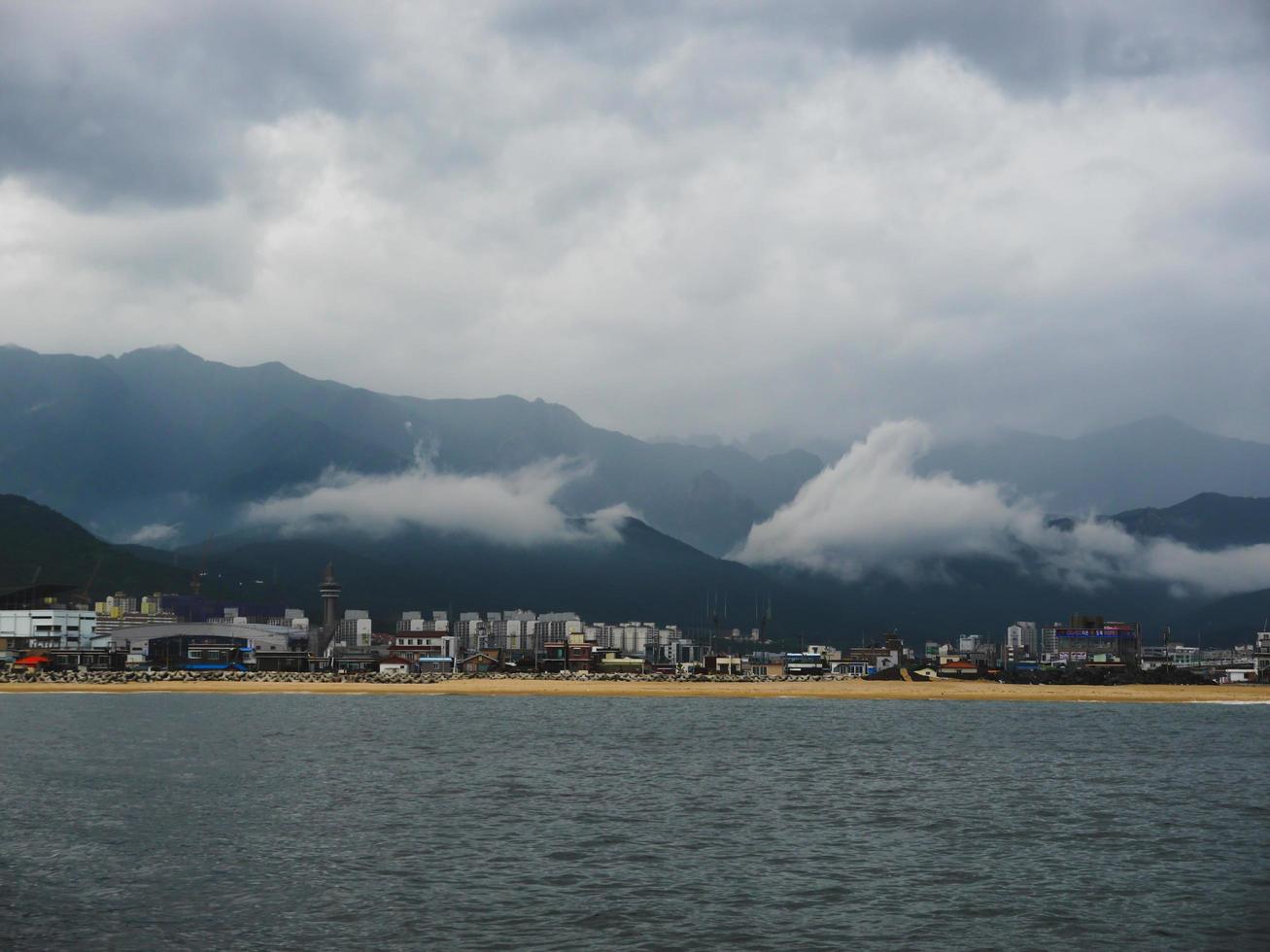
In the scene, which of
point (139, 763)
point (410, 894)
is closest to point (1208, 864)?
point (410, 894)

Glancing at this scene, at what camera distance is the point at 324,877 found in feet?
132

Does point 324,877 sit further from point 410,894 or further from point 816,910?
point 816,910

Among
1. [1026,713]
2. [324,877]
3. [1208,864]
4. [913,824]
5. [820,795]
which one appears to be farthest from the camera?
[1026,713]

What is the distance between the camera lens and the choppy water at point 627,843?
111 feet

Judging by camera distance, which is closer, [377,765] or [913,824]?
[913,824]

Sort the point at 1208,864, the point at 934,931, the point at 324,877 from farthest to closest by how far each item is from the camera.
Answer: the point at 1208,864
the point at 324,877
the point at 934,931

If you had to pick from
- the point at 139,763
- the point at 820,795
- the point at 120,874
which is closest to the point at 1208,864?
the point at 820,795

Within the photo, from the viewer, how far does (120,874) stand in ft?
132

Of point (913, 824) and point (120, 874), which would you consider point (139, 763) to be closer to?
point (120, 874)

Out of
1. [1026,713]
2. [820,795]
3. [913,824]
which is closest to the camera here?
Answer: [913,824]

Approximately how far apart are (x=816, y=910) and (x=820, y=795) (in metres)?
26.5

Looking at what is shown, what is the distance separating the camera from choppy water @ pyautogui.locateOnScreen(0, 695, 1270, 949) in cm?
3372

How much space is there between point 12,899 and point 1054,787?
5419 centimetres

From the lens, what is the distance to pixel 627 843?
47.1 metres
